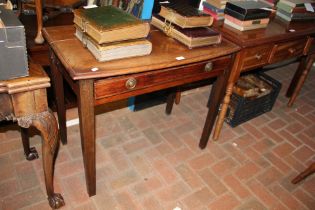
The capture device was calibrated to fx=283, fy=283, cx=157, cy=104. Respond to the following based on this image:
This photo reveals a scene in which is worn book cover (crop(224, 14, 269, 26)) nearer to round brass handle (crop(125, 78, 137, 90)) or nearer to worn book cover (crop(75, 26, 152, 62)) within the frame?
worn book cover (crop(75, 26, 152, 62))

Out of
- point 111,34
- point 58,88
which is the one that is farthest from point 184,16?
point 58,88

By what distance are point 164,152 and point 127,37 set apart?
1.26 meters

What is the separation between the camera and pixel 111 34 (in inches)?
56.6

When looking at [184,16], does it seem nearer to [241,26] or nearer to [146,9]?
[146,9]

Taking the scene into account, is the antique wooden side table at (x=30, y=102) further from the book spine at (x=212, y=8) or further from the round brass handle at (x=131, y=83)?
the book spine at (x=212, y=8)

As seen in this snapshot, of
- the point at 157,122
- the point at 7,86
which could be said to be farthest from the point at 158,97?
the point at 7,86

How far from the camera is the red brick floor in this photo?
2.03 meters

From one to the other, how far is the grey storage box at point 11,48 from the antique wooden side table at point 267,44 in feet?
4.65

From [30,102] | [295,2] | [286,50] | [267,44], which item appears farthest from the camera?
[295,2]

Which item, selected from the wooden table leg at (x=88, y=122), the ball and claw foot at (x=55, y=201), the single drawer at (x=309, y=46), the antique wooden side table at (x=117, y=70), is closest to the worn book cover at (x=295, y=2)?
the single drawer at (x=309, y=46)

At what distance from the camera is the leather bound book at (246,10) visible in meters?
2.14

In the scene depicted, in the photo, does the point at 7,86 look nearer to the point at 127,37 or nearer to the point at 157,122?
the point at 127,37

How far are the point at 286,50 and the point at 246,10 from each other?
1.98ft

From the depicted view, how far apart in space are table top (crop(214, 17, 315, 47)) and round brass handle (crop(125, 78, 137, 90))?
89 cm
